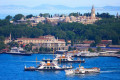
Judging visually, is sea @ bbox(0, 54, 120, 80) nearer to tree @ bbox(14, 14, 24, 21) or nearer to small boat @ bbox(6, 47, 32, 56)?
small boat @ bbox(6, 47, 32, 56)

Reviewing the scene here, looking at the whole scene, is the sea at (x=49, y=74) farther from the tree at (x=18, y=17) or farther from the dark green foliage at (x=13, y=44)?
the tree at (x=18, y=17)

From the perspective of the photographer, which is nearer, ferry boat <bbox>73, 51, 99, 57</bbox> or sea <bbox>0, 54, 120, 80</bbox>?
sea <bbox>0, 54, 120, 80</bbox>

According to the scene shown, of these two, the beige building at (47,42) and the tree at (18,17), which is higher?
the tree at (18,17)

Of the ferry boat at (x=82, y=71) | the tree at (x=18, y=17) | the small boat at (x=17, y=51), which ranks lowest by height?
the small boat at (x=17, y=51)

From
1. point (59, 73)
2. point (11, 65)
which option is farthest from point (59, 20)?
point (59, 73)

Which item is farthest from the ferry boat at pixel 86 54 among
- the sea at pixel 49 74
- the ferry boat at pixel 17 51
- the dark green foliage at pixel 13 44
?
the dark green foliage at pixel 13 44

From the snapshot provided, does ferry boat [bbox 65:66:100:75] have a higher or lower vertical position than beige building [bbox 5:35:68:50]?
higher

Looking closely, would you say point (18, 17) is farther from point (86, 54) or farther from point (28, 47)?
point (86, 54)

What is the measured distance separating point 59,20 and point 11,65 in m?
38.4

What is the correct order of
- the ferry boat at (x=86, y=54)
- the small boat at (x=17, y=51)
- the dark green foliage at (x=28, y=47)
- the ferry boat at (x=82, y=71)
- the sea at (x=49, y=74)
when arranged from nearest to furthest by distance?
the sea at (x=49, y=74) < the ferry boat at (x=82, y=71) < the ferry boat at (x=86, y=54) < the small boat at (x=17, y=51) < the dark green foliage at (x=28, y=47)

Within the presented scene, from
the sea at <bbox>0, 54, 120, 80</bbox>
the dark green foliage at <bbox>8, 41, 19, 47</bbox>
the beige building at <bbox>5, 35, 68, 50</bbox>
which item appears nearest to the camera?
the sea at <bbox>0, 54, 120, 80</bbox>

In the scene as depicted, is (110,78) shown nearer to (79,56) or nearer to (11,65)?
(11,65)

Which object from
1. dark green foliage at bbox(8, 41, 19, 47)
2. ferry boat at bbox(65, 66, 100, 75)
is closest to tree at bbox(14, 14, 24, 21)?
dark green foliage at bbox(8, 41, 19, 47)

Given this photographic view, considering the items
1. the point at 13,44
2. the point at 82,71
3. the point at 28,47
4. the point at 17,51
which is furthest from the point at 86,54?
the point at 82,71
